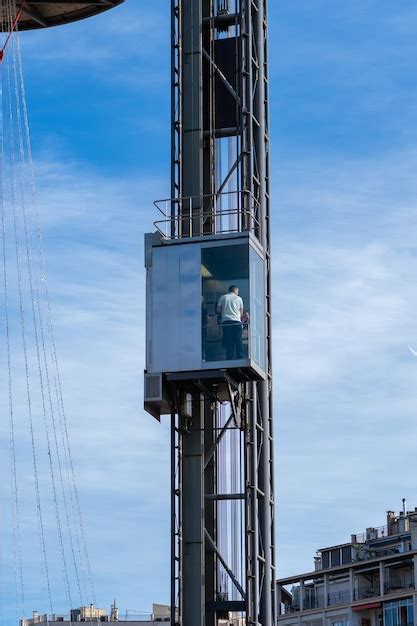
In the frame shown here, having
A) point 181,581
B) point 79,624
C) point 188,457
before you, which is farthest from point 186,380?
point 79,624

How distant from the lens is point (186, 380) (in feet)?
110

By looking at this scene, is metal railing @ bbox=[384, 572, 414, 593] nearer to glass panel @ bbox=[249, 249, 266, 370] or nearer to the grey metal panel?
glass panel @ bbox=[249, 249, 266, 370]

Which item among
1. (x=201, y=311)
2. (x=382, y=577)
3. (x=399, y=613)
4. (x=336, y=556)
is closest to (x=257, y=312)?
(x=201, y=311)

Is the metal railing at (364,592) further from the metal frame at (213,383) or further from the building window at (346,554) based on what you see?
the metal frame at (213,383)

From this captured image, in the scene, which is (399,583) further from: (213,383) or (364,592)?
(213,383)

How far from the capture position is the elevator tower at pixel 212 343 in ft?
110

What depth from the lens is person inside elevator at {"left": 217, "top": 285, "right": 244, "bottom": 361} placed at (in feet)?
109

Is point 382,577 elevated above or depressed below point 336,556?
below

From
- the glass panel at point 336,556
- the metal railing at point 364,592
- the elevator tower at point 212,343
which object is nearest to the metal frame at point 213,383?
the elevator tower at point 212,343

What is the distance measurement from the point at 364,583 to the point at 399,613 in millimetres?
5536

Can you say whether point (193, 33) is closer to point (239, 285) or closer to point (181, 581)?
point (239, 285)

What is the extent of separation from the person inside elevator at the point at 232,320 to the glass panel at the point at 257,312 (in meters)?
0.27

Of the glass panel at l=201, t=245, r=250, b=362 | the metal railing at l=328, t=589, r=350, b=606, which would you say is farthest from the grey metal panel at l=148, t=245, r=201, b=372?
the metal railing at l=328, t=589, r=350, b=606

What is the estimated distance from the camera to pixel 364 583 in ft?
345
